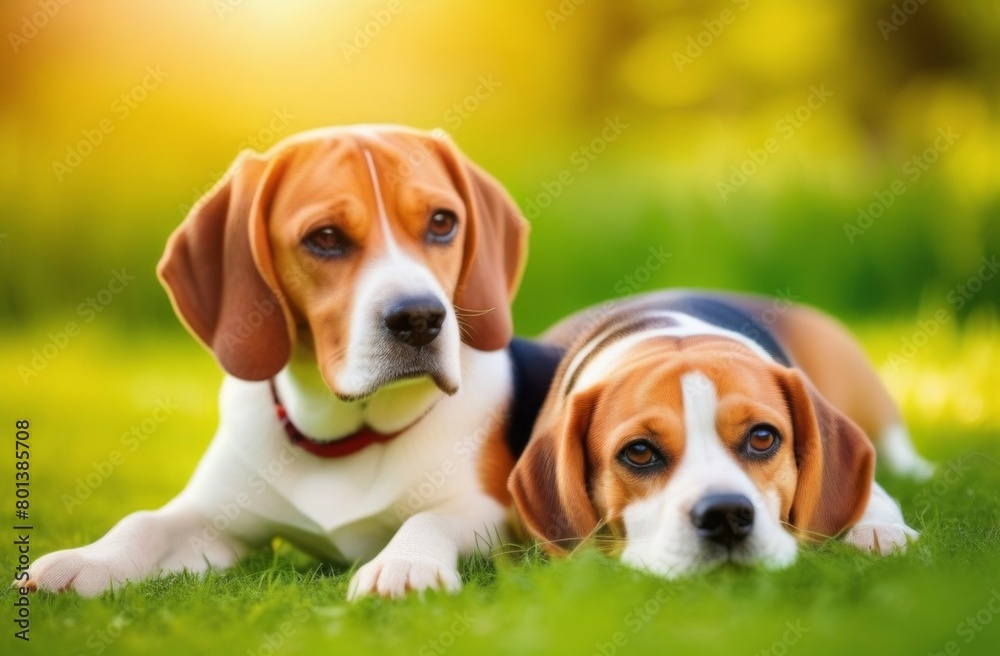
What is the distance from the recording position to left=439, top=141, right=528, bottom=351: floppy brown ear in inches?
204

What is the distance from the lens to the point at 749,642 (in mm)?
3387

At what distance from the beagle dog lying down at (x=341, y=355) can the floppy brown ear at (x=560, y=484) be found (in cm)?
34

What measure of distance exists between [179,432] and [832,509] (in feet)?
17.1

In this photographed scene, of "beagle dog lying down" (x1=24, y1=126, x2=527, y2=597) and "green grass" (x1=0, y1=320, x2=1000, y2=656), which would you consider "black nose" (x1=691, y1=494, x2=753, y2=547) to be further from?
"beagle dog lying down" (x1=24, y1=126, x2=527, y2=597)

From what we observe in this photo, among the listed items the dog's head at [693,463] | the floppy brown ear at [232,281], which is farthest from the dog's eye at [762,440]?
the floppy brown ear at [232,281]

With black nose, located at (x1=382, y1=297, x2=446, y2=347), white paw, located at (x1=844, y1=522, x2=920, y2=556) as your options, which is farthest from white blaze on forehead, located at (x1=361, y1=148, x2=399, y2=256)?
white paw, located at (x1=844, y1=522, x2=920, y2=556)

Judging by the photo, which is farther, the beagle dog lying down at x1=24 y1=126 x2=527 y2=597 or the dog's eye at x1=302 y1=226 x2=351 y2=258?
the dog's eye at x1=302 y1=226 x2=351 y2=258

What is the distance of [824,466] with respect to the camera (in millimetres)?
4473

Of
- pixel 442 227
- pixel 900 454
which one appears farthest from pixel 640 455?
pixel 900 454

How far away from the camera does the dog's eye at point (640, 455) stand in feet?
14.0

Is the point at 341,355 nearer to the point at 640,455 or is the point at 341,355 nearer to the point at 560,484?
the point at 560,484

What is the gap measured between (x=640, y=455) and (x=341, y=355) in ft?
3.90

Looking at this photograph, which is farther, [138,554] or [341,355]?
[138,554]

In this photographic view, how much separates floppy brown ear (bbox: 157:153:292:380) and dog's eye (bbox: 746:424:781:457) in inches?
72.5
